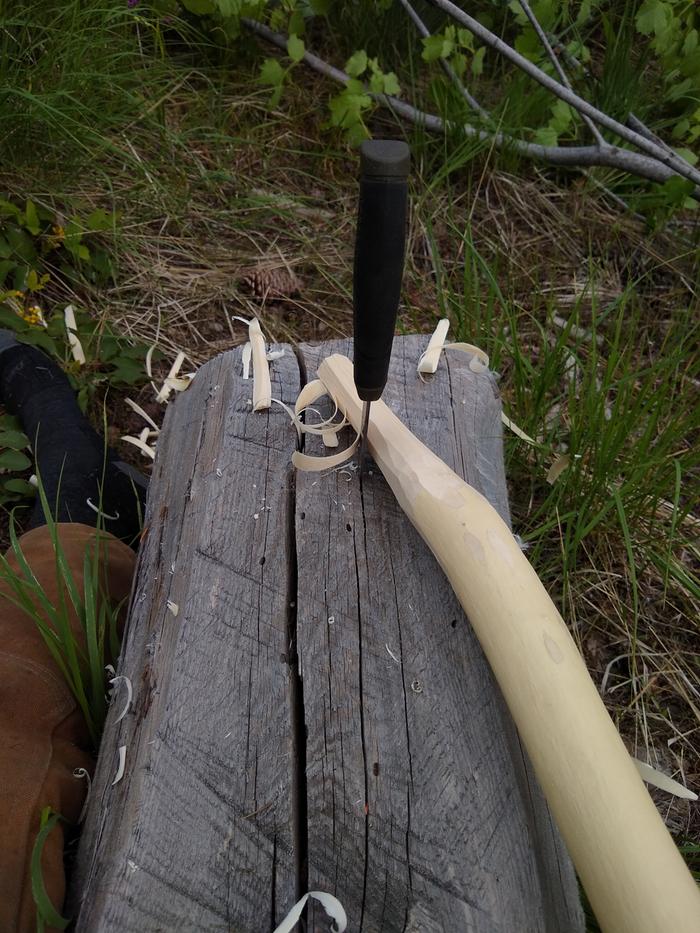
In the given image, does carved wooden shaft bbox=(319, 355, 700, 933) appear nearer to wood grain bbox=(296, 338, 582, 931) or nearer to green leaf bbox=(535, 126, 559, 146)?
wood grain bbox=(296, 338, 582, 931)

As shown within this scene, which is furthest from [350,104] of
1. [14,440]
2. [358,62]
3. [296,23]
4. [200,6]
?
[14,440]

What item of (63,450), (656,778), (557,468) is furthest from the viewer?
(63,450)

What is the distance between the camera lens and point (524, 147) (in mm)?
2877

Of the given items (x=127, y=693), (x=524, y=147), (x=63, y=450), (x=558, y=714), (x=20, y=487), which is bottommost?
(x=20, y=487)

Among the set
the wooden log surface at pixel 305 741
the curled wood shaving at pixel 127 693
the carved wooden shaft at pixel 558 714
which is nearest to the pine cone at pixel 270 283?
the wooden log surface at pixel 305 741

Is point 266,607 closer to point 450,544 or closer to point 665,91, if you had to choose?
point 450,544

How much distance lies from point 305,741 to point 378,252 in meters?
0.68

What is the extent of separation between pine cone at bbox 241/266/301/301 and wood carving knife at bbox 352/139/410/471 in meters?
1.65

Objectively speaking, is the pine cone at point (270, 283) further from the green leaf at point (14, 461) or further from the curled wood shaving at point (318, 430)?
the curled wood shaving at point (318, 430)

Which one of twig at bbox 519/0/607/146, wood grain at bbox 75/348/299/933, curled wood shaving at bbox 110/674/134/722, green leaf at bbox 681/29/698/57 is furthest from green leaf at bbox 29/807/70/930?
green leaf at bbox 681/29/698/57

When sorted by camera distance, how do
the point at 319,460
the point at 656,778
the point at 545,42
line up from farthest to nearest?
1. the point at 545,42
2. the point at 319,460
3. the point at 656,778

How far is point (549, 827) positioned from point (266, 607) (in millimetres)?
534

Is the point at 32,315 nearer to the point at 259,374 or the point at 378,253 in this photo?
the point at 259,374

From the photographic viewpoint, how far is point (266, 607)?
1.12 m
